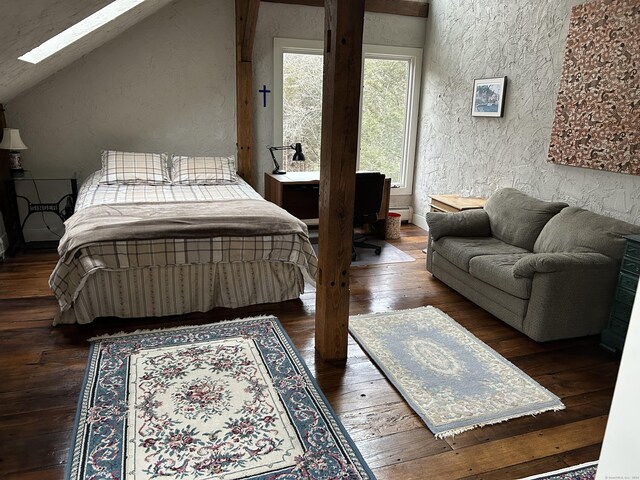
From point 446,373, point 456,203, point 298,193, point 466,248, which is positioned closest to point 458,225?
point 466,248

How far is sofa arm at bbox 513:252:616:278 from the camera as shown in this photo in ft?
9.20

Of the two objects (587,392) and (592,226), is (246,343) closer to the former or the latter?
(587,392)

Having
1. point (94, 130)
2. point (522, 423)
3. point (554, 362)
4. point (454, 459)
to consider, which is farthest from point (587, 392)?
point (94, 130)

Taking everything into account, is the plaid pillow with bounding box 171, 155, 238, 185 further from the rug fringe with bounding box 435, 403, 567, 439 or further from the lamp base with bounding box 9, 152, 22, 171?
the rug fringe with bounding box 435, 403, 567, 439

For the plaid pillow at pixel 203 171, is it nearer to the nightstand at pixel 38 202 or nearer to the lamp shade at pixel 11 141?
the nightstand at pixel 38 202

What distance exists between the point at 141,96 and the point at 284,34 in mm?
1674

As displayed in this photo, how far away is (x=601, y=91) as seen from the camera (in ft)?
10.9

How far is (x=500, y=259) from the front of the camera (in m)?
3.31


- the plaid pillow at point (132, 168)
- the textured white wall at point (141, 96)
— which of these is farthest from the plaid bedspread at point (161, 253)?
the textured white wall at point (141, 96)

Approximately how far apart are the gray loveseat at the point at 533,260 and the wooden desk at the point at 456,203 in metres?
0.26

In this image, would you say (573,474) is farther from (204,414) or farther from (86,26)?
(86,26)

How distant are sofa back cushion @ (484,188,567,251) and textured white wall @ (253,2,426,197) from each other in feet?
8.38

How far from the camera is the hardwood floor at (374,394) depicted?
6.32 ft

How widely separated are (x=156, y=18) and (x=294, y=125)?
70.0 inches
